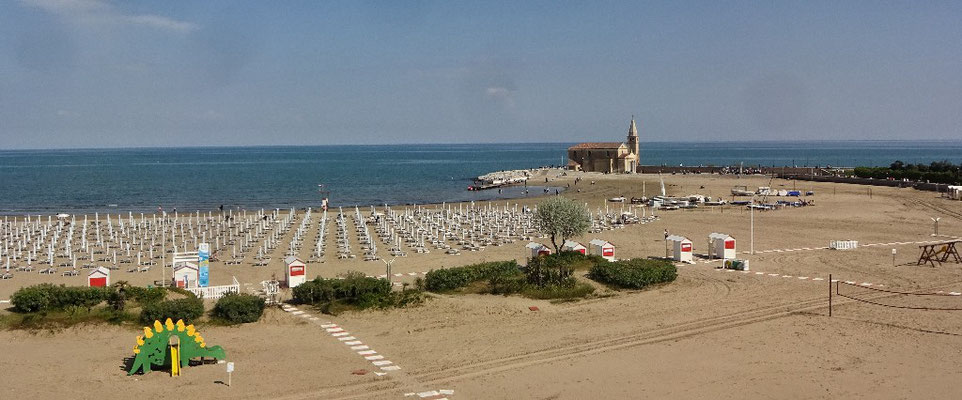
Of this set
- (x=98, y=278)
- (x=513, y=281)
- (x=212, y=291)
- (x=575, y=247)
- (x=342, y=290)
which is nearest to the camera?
(x=342, y=290)

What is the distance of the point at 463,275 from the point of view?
818 inches

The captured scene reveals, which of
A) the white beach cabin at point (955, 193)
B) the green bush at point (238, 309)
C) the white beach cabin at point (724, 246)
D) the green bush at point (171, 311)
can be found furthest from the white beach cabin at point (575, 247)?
the white beach cabin at point (955, 193)

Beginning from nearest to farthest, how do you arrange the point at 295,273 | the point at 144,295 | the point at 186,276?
the point at 144,295 < the point at 186,276 < the point at 295,273

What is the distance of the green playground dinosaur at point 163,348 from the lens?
1340 cm

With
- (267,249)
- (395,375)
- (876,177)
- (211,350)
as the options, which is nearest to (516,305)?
(395,375)

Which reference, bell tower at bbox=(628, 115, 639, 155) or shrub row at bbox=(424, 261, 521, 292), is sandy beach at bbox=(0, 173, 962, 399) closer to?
shrub row at bbox=(424, 261, 521, 292)

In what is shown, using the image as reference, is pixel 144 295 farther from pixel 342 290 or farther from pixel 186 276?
pixel 342 290

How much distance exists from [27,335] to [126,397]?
5151mm

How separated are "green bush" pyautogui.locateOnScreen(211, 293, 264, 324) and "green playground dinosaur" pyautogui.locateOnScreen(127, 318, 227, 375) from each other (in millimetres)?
2971

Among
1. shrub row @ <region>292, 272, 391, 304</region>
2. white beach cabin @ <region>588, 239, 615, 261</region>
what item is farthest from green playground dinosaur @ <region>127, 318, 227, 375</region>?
white beach cabin @ <region>588, 239, 615, 261</region>

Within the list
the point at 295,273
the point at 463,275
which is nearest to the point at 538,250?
the point at 463,275

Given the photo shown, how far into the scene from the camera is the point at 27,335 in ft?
51.9

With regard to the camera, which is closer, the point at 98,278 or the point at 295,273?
the point at 98,278

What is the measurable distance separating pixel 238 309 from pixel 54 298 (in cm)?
412
